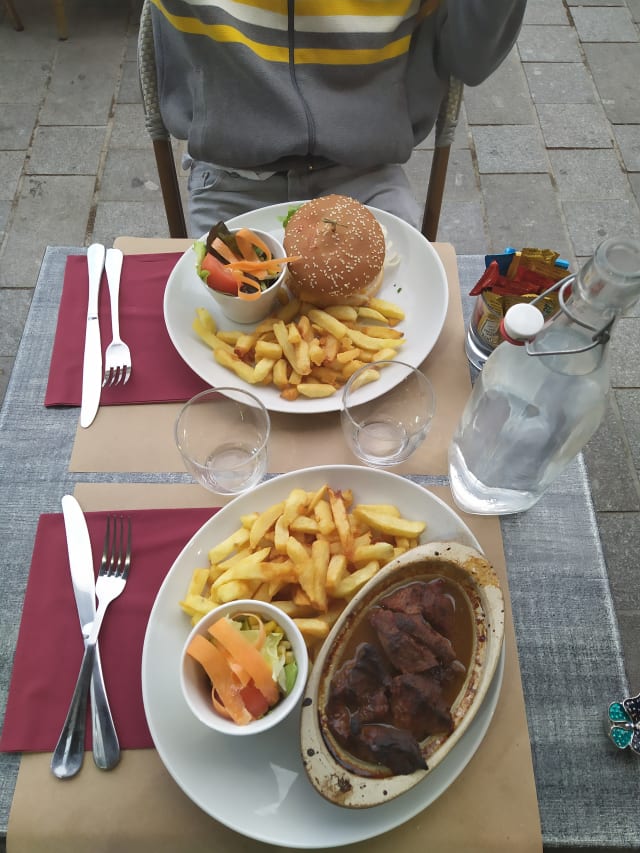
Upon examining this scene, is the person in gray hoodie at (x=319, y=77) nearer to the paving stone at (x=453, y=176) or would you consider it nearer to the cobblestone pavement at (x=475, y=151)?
the cobblestone pavement at (x=475, y=151)

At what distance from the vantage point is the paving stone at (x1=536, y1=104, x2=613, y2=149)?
11.3ft

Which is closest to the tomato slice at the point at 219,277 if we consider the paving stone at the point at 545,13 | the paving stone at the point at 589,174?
the paving stone at the point at 589,174

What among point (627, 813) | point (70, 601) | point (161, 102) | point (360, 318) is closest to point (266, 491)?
point (70, 601)

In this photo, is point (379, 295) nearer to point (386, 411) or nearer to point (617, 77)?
point (386, 411)

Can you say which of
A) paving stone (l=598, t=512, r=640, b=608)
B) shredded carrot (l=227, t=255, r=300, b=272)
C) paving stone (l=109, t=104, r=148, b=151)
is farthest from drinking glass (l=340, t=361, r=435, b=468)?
paving stone (l=109, t=104, r=148, b=151)

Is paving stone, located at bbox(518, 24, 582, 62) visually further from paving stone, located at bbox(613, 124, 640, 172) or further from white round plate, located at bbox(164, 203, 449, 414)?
white round plate, located at bbox(164, 203, 449, 414)

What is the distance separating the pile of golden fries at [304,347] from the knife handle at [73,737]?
0.66 metres

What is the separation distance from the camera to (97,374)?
137 centimetres

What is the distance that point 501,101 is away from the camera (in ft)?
11.9

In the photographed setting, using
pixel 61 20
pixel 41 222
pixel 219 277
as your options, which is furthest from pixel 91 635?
pixel 61 20

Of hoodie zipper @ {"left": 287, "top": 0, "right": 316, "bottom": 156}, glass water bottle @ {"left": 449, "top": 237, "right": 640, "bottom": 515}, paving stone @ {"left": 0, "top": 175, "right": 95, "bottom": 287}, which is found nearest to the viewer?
glass water bottle @ {"left": 449, "top": 237, "right": 640, "bottom": 515}

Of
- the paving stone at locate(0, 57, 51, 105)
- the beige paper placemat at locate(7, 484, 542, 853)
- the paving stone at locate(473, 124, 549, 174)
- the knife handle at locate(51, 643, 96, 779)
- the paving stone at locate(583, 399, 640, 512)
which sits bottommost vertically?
the paving stone at locate(583, 399, 640, 512)

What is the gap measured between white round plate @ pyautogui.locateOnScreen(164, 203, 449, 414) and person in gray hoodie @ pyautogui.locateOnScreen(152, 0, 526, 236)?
1.13ft

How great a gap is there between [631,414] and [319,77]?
184 cm
